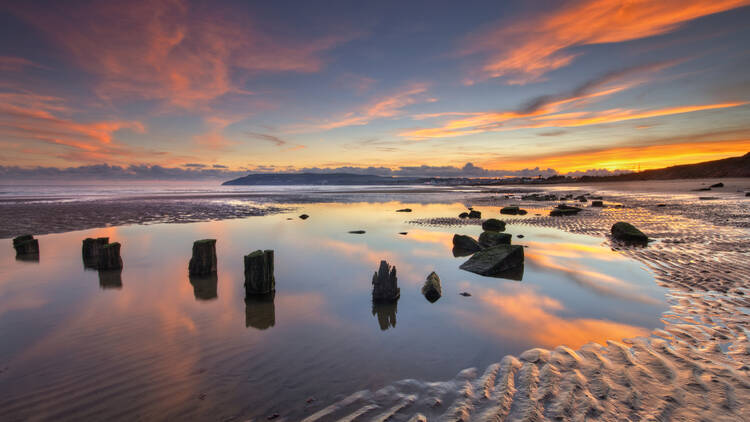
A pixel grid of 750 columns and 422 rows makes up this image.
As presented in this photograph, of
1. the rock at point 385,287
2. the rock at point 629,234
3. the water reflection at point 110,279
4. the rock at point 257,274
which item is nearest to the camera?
the rock at point 385,287

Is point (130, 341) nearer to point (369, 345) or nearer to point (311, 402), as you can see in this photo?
point (311, 402)

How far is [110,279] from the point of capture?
8758 millimetres

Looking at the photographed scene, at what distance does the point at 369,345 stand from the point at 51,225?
2314 centimetres

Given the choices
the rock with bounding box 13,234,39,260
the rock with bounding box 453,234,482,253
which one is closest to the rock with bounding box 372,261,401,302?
the rock with bounding box 453,234,482,253

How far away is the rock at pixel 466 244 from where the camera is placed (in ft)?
39.3

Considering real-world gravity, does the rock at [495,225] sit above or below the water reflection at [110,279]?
above

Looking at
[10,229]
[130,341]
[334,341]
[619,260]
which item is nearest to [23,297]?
[130,341]

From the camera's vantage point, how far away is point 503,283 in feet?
27.1

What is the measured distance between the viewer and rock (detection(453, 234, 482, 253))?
39.3 ft

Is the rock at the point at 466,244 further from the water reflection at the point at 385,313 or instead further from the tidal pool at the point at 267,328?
the water reflection at the point at 385,313

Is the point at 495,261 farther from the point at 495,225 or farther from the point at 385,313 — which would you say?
the point at 495,225

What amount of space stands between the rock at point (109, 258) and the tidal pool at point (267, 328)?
35 centimetres

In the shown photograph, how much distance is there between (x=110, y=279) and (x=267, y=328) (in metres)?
6.15

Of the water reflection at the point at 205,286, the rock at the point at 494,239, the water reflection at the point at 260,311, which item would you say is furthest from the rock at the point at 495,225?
the water reflection at the point at 205,286
